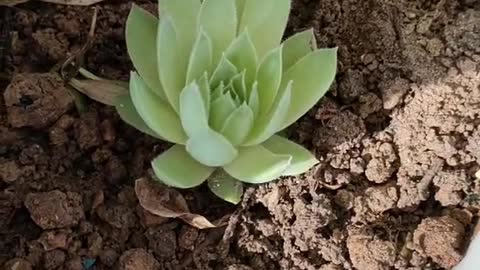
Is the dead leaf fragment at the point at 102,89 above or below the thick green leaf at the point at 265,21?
below

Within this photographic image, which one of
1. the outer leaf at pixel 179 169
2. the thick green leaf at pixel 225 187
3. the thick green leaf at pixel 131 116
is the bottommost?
the thick green leaf at pixel 225 187

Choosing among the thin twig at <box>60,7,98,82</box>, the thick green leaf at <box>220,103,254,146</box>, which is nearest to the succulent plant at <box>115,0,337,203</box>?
the thick green leaf at <box>220,103,254,146</box>

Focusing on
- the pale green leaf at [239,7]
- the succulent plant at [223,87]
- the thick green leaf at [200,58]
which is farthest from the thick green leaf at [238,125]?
the pale green leaf at [239,7]

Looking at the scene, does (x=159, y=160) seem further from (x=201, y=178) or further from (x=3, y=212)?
(x=3, y=212)

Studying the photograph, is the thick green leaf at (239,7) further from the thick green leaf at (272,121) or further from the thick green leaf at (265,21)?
the thick green leaf at (272,121)

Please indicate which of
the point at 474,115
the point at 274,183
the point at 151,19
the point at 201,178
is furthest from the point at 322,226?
the point at 151,19
